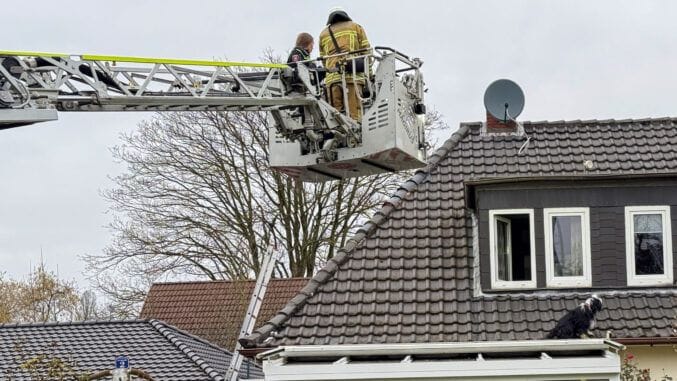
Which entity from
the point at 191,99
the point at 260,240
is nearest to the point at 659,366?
the point at 191,99

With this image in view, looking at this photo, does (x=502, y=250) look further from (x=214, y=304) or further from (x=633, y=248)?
(x=214, y=304)

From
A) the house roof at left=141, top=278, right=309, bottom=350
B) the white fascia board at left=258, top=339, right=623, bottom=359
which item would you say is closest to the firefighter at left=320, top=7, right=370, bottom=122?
the white fascia board at left=258, top=339, right=623, bottom=359

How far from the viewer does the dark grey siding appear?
850 inches

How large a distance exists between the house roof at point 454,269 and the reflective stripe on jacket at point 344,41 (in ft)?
13.9

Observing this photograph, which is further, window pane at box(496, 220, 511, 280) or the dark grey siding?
window pane at box(496, 220, 511, 280)

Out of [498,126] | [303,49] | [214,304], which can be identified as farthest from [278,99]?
[214,304]

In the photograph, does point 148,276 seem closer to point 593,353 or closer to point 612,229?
point 612,229

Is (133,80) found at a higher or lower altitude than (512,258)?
higher

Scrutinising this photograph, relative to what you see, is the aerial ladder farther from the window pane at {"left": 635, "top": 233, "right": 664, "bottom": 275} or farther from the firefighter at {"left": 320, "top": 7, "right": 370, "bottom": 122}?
the window pane at {"left": 635, "top": 233, "right": 664, "bottom": 275}

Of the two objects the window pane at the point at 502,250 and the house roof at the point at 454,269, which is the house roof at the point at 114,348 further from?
the window pane at the point at 502,250

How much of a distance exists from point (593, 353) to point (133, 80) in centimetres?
617

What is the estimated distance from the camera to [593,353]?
16.9 m

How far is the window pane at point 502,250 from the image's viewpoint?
71.3 ft

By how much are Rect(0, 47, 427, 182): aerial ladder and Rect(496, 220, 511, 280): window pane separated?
10.5 feet
